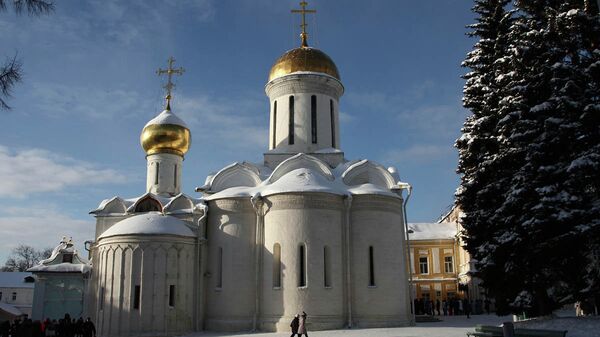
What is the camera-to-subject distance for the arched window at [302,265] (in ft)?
53.4

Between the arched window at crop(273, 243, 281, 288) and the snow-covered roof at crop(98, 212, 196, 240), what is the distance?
2.74 meters

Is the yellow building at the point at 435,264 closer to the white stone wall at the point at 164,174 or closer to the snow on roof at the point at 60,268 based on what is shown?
the white stone wall at the point at 164,174

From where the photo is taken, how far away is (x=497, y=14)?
578 inches

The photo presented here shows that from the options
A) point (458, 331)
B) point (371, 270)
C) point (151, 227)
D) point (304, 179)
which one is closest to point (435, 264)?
point (371, 270)

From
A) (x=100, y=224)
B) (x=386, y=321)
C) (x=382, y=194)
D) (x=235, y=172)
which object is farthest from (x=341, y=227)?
(x=100, y=224)

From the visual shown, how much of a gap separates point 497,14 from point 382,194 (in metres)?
6.47

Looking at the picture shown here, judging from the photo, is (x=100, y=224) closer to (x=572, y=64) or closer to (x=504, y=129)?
(x=504, y=129)

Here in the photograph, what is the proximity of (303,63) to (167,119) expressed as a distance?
A: 6036 millimetres

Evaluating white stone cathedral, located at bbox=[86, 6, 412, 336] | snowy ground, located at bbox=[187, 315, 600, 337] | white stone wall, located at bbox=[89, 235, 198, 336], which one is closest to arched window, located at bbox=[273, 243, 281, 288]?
white stone cathedral, located at bbox=[86, 6, 412, 336]

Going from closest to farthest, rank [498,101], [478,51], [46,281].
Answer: [498,101] < [478,51] < [46,281]

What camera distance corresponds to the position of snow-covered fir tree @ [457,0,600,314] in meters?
11.3

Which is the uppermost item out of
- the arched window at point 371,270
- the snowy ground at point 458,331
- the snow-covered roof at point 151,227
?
the snow-covered roof at point 151,227

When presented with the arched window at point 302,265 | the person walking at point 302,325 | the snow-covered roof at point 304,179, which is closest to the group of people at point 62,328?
the snow-covered roof at point 304,179

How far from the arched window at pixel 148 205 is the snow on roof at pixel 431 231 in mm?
17382
